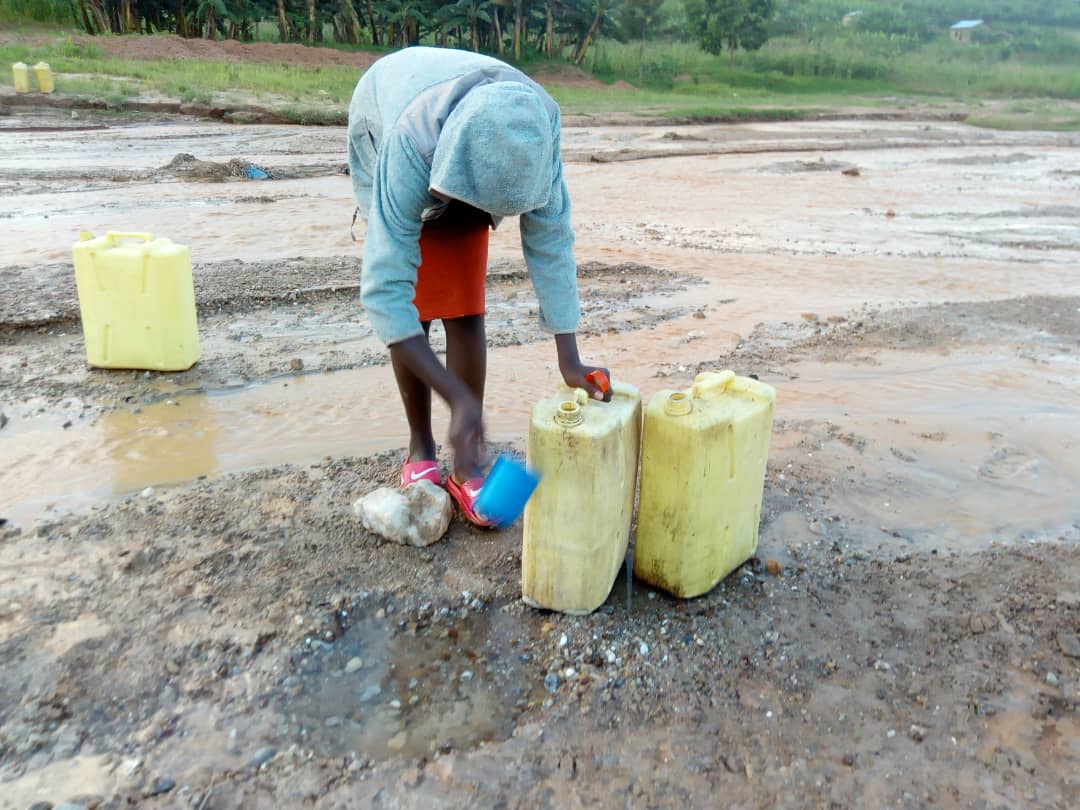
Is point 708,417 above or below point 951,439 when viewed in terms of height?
above

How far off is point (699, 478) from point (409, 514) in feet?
2.87

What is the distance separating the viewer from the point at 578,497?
198 centimetres

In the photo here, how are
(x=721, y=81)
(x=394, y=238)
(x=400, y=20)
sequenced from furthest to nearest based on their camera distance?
(x=721, y=81), (x=400, y=20), (x=394, y=238)

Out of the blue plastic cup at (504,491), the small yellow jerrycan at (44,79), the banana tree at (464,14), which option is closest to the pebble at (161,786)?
the blue plastic cup at (504,491)

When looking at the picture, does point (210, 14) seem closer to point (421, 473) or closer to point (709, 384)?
point (421, 473)

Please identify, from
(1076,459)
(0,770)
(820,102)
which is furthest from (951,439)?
(820,102)

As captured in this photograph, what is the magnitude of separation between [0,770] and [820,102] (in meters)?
29.4

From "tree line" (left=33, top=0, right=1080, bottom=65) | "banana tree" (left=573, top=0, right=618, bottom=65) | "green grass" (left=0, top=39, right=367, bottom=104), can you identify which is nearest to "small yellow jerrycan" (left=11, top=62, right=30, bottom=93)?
"green grass" (left=0, top=39, right=367, bottom=104)

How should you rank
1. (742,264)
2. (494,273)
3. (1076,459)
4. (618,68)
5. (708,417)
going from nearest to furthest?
(708,417) → (1076,459) → (494,273) → (742,264) → (618,68)

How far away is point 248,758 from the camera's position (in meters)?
1.76

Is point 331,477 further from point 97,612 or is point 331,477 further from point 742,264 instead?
point 742,264

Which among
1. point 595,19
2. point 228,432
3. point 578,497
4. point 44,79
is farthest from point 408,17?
point 578,497

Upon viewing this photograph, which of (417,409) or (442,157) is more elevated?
(442,157)

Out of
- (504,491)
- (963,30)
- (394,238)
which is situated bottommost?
(504,491)
